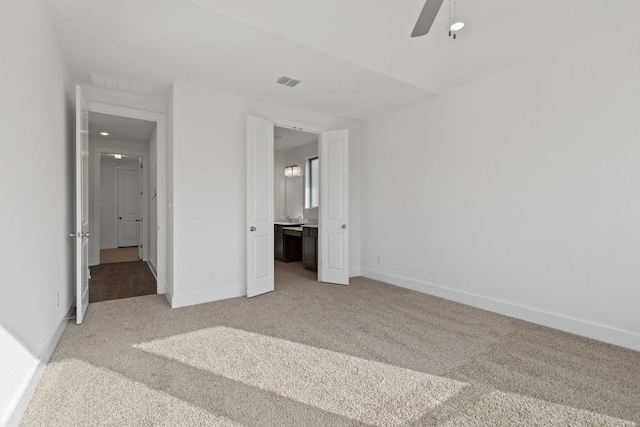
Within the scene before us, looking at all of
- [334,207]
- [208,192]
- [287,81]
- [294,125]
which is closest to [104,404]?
[208,192]

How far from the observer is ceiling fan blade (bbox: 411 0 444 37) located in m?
1.91

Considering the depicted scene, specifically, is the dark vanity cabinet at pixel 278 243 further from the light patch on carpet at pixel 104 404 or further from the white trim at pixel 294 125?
the light patch on carpet at pixel 104 404

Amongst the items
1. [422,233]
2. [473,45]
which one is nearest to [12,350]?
[422,233]

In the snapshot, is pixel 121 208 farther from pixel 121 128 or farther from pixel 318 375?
pixel 318 375

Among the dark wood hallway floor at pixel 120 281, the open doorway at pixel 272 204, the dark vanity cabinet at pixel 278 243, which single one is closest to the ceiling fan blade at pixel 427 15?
the open doorway at pixel 272 204

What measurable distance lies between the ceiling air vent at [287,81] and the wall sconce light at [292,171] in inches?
144

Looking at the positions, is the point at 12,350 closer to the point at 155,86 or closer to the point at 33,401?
the point at 33,401

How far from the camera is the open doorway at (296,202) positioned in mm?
5812

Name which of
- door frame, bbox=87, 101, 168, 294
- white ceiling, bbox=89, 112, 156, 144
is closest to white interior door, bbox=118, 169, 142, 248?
white ceiling, bbox=89, 112, 156, 144

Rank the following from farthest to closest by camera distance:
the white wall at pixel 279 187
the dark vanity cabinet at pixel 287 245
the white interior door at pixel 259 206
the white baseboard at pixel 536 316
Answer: the white wall at pixel 279 187, the dark vanity cabinet at pixel 287 245, the white interior door at pixel 259 206, the white baseboard at pixel 536 316

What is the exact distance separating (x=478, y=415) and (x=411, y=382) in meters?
0.43

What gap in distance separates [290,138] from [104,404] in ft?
18.3

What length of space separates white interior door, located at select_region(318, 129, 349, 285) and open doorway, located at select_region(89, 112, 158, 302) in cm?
255

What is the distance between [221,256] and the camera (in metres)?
3.98
